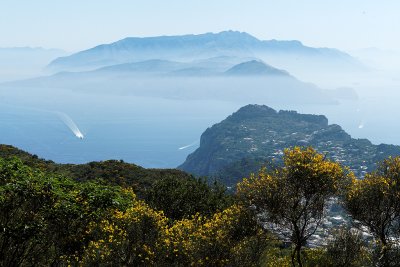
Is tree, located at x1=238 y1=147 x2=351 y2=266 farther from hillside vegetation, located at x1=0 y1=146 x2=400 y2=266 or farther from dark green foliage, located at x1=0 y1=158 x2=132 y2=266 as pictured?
dark green foliage, located at x1=0 y1=158 x2=132 y2=266

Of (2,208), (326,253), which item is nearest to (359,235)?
(326,253)

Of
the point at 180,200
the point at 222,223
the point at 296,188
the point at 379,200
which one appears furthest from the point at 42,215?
the point at 180,200

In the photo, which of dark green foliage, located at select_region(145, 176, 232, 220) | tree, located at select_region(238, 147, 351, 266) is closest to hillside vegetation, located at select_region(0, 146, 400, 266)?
tree, located at select_region(238, 147, 351, 266)

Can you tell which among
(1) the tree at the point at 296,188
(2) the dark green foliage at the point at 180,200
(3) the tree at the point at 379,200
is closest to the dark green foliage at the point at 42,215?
(1) the tree at the point at 296,188

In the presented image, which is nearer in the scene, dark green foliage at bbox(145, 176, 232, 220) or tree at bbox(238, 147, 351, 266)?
tree at bbox(238, 147, 351, 266)

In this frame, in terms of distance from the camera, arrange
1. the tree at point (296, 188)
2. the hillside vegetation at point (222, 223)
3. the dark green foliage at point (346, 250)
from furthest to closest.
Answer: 1. the dark green foliage at point (346, 250)
2. the tree at point (296, 188)
3. the hillside vegetation at point (222, 223)

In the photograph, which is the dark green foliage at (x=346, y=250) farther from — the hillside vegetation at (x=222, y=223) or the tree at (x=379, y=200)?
the tree at (x=379, y=200)

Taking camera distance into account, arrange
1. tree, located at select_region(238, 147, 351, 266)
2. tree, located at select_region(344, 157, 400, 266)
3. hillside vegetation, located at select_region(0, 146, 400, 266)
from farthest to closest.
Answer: tree, located at select_region(344, 157, 400, 266) → tree, located at select_region(238, 147, 351, 266) → hillside vegetation, located at select_region(0, 146, 400, 266)

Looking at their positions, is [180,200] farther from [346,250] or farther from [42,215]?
[346,250]

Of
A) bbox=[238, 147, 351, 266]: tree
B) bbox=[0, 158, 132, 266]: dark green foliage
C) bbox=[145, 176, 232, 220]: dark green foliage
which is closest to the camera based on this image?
bbox=[238, 147, 351, 266]: tree
